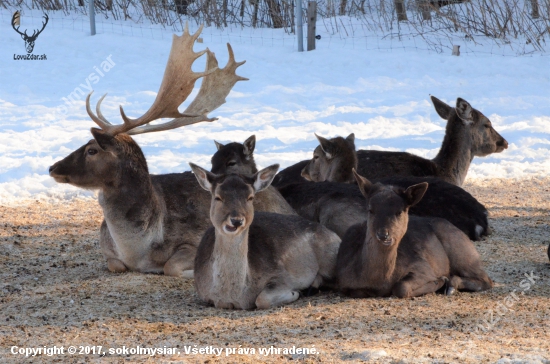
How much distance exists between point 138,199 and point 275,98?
474 inches

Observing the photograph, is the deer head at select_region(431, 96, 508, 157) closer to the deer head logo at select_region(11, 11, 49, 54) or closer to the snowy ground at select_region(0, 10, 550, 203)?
the snowy ground at select_region(0, 10, 550, 203)

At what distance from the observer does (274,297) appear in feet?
23.3

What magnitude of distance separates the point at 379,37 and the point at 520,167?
35.4 feet

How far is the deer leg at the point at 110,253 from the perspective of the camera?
8672 mm

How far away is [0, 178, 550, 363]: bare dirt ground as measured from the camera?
5594 millimetres

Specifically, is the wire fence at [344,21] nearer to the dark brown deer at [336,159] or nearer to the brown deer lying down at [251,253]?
the dark brown deer at [336,159]

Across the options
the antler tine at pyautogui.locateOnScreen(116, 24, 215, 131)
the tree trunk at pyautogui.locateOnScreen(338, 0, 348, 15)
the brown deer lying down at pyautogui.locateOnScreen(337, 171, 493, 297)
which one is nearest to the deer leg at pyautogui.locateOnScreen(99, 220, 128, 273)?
the antler tine at pyautogui.locateOnScreen(116, 24, 215, 131)

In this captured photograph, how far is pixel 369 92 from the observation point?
20.9 metres

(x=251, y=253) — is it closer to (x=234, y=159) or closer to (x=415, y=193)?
(x=415, y=193)

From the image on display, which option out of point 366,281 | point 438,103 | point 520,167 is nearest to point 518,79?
point 520,167

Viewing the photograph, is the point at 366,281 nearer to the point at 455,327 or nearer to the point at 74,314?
the point at 455,327

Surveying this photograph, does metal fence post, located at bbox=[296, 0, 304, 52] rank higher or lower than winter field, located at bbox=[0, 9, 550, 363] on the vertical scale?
higher

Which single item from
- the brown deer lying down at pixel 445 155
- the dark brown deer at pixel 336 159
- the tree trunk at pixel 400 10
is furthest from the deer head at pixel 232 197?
the tree trunk at pixel 400 10

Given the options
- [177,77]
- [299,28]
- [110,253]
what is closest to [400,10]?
[299,28]
